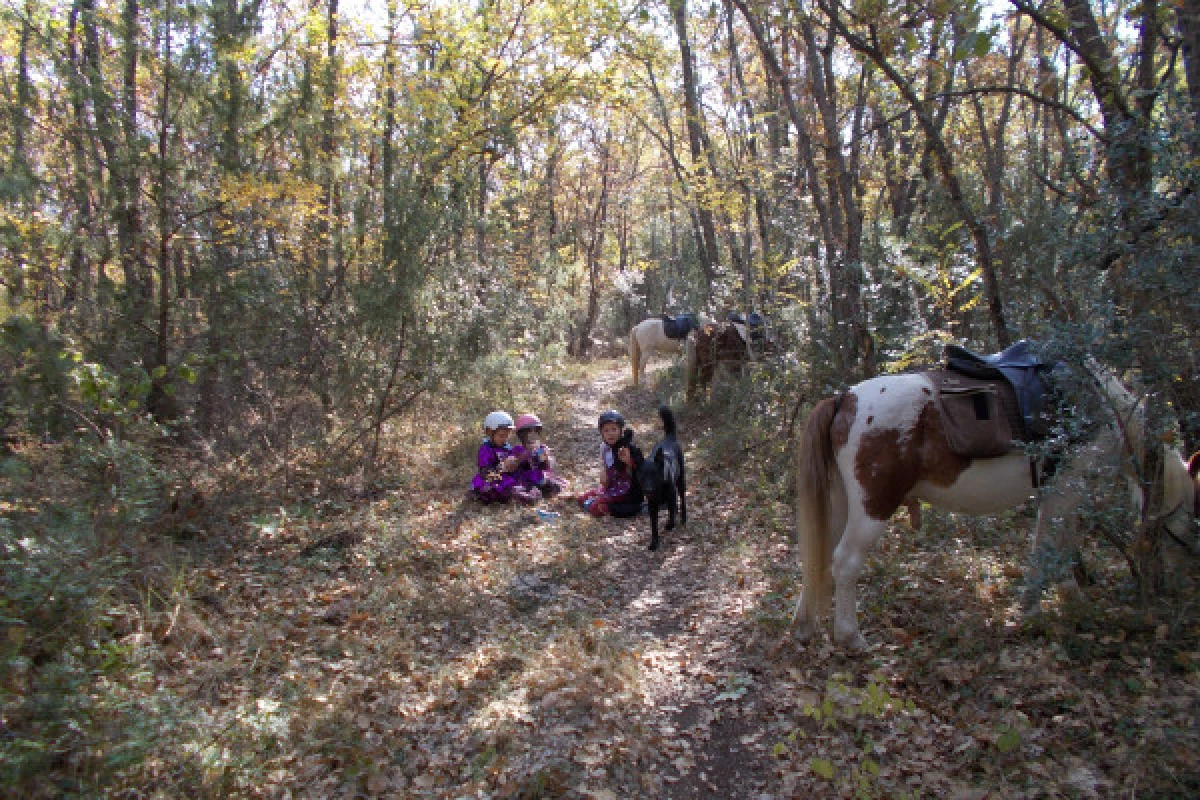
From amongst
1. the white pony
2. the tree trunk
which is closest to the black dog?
the tree trunk

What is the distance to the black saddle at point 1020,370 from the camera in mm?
3957

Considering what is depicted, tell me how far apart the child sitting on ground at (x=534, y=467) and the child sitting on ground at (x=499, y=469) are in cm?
9

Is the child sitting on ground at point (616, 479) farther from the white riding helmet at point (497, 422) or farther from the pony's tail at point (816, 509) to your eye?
the pony's tail at point (816, 509)

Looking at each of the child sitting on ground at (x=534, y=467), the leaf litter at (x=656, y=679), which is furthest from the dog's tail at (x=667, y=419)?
the child sitting on ground at (x=534, y=467)

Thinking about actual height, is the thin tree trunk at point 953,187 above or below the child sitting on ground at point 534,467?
above

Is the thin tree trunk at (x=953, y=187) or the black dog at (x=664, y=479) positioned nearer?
the thin tree trunk at (x=953, y=187)

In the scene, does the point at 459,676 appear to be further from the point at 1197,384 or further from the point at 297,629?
the point at 1197,384

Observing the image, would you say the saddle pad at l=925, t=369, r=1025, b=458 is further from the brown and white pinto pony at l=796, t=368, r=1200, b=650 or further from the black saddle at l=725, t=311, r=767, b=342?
the black saddle at l=725, t=311, r=767, b=342

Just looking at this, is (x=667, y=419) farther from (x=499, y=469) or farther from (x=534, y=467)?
(x=499, y=469)

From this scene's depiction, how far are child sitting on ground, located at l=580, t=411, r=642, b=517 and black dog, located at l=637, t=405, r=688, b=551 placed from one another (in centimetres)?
57

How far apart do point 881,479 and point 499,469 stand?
4539 millimetres

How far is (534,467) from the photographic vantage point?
7.92 metres

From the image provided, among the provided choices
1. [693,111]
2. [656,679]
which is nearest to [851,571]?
[656,679]

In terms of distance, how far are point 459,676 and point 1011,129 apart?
55.0ft
